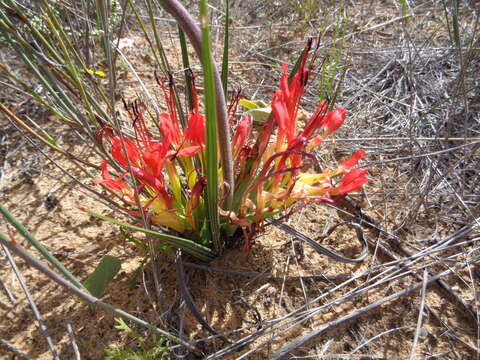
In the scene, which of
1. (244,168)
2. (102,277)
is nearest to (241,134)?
(244,168)

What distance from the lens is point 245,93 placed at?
1.77 metres

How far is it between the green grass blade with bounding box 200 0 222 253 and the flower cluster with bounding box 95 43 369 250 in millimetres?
49

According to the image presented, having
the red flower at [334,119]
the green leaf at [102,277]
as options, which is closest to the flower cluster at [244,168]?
the red flower at [334,119]

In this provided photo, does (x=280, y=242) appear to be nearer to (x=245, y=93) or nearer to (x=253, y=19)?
(x=245, y=93)

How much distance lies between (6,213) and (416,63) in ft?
5.93

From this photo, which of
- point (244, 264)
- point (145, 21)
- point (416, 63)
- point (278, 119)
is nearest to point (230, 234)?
point (244, 264)

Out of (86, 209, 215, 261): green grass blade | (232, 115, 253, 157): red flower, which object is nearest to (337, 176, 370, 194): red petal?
(232, 115, 253, 157): red flower

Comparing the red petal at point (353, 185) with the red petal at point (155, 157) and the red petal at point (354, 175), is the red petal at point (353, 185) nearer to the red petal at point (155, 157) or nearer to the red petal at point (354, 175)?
the red petal at point (354, 175)

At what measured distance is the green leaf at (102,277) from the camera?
896mm

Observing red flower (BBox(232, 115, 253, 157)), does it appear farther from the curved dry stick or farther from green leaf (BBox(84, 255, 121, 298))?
green leaf (BBox(84, 255, 121, 298))

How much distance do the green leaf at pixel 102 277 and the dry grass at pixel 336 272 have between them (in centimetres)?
9

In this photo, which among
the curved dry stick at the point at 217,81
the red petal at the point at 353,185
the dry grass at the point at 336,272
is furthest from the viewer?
the dry grass at the point at 336,272

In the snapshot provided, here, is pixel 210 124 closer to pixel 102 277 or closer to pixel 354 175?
pixel 354 175

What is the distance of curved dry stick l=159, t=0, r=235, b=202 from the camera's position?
1.87 feet
